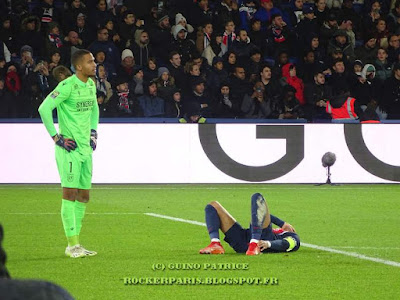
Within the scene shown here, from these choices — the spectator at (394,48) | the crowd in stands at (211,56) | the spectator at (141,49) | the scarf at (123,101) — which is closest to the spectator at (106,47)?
the crowd in stands at (211,56)

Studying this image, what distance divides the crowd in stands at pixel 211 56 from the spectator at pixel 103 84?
0.03 meters

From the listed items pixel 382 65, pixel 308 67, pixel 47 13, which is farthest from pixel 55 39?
pixel 382 65

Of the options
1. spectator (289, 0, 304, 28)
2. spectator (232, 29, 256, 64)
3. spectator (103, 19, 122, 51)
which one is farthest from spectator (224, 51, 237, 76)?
spectator (289, 0, 304, 28)

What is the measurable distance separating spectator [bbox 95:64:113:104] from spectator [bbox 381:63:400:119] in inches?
246

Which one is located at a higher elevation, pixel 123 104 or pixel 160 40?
pixel 160 40

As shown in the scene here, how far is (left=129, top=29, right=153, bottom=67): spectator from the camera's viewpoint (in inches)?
797

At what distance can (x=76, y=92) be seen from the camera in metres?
8.18

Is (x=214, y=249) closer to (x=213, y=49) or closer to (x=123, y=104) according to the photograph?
(x=123, y=104)

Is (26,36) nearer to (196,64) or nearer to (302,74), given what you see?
(196,64)

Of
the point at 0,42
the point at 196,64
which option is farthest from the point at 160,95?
the point at 0,42

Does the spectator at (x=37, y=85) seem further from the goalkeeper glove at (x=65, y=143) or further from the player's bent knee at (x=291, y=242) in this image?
the player's bent knee at (x=291, y=242)

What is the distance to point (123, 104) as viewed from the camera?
61.2 ft

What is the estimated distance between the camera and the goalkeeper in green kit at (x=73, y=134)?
8117 mm

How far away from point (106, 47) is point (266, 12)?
4.62 metres
